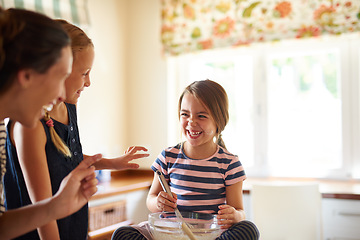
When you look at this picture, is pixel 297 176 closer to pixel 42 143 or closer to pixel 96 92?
pixel 96 92

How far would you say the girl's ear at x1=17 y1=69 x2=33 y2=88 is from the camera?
691 millimetres

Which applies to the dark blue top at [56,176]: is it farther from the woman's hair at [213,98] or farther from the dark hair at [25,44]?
the woman's hair at [213,98]

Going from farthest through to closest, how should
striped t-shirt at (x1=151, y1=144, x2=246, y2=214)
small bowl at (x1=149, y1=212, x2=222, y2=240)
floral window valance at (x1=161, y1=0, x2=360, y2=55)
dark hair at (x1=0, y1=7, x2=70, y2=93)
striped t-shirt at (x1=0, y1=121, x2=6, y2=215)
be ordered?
floral window valance at (x1=161, y1=0, x2=360, y2=55)
striped t-shirt at (x1=151, y1=144, x2=246, y2=214)
small bowl at (x1=149, y1=212, x2=222, y2=240)
striped t-shirt at (x1=0, y1=121, x2=6, y2=215)
dark hair at (x1=0, y1=7, x2=70, y2=93)

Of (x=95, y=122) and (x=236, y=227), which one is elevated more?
(x=95, y=122)

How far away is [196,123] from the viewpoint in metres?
1.34

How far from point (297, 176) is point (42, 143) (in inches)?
97.5

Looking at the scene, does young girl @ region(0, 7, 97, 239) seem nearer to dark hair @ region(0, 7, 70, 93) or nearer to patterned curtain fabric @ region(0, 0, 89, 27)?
dark hair @ region(0, 7, 70, 93)

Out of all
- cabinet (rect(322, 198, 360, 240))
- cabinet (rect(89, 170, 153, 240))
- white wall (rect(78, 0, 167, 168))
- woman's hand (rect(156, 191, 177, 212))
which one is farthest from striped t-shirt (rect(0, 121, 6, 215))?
white wall (rect(78, 0, 167, 168))

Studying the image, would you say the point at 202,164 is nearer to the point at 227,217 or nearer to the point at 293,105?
the point at 227,217

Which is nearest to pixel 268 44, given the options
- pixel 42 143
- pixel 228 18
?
pixel 228 18

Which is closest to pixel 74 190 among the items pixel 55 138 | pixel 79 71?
pixel 55 138

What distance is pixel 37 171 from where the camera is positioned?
87cm

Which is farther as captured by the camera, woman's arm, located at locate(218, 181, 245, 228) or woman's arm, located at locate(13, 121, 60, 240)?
woman's arm, located at locate(218, 181, 245, 228)

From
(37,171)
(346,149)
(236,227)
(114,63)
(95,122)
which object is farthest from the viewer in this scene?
(114,63)
